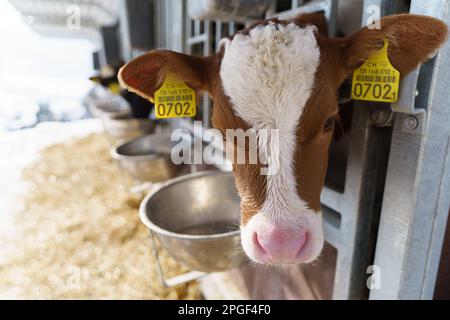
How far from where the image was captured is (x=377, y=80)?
0.78 metres

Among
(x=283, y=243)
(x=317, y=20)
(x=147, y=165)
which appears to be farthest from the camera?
(x=147, y=165)

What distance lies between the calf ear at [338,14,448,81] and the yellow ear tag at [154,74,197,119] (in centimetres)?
49

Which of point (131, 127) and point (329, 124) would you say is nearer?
point (329, 124)

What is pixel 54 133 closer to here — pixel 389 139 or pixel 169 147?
pixel 169 147

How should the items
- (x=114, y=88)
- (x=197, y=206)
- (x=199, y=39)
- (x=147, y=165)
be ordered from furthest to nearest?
(x=114, y=88), (x=199, y=39), (x=147, y=165), (x=197, y=206)

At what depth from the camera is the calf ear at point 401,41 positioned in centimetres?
66

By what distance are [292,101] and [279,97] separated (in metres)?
0.03

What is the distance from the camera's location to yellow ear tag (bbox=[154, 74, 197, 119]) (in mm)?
1002

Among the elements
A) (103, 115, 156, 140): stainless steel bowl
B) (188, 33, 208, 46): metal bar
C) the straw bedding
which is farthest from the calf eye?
(103, 115, 156, 140): stainless steel bowl

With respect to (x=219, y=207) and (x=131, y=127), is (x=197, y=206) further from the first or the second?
(x=131, y=127)

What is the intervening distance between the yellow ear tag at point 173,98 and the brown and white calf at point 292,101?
22 centimetres

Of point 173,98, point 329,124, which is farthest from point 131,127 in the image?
point 329,124

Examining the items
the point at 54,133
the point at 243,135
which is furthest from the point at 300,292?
the point at 54,133

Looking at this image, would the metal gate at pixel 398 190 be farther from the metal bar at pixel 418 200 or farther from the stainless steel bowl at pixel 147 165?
the stainless steel bowl at pixel 147 165
